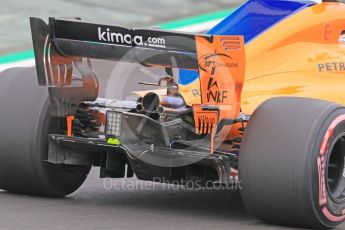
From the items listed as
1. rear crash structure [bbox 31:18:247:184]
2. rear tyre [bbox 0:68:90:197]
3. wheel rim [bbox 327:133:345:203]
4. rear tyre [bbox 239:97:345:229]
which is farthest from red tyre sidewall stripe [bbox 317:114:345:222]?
rear tyre [bbox 0:68:90:197]

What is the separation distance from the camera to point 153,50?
5.86 meters

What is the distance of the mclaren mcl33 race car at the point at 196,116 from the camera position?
5641mm

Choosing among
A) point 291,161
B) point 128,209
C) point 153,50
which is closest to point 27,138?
point 128,209

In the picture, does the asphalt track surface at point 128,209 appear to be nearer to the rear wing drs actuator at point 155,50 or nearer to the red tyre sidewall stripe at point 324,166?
the red tyre sidewall stripe at point 324,166

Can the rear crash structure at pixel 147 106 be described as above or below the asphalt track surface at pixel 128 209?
above

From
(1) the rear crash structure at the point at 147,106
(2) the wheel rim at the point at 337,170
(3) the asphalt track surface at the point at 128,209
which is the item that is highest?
Answer: (1) the rear crash structure at the point at 147,106

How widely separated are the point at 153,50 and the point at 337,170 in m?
1.49

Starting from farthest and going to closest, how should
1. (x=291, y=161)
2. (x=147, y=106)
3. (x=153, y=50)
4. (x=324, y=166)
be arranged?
(x=147, y=106) → (x=153, y=50) → (x=324, y=166) → (x=291, y=161)

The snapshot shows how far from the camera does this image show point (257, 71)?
711 cm

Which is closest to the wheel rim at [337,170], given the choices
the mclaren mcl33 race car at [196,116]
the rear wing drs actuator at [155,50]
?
the mclaren mcl33 race car at [196,116]

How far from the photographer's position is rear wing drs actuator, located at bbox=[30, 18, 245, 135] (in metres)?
5.77

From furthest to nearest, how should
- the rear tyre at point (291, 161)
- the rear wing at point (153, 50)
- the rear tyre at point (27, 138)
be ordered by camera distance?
the rear tyre at point (27, 138)
the rear wing at point (153, 50)
the rear tyre at point (291, 161)

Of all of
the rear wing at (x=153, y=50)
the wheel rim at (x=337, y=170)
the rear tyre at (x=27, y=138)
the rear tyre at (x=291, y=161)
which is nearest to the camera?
the rear tyre at (x=291, y=161)

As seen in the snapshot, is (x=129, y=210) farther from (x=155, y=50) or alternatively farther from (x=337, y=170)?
(x=337, y=170)
